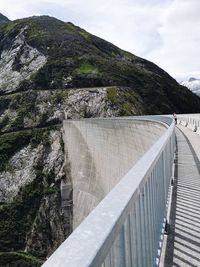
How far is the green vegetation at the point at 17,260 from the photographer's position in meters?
73.0

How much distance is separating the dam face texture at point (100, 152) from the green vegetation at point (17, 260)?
28.3ft

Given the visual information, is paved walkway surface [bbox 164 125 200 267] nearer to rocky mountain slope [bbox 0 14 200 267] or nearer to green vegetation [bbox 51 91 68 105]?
rocky mountain slope [bbox 0 14 200 267]

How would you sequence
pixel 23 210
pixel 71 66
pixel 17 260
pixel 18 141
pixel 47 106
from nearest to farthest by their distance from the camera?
pixel 17 260, pixel 23 210, pixel 18 141, pixel 47 106, pixel 71 66

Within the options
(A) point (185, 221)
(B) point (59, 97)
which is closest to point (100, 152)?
(B) point (59, 97)

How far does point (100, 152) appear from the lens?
63.4 m

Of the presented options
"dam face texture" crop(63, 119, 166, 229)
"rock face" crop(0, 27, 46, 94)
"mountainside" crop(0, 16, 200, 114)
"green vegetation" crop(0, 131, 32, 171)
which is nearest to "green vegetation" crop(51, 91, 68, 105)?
"mountainside" crop(0, 16, 200, 114)

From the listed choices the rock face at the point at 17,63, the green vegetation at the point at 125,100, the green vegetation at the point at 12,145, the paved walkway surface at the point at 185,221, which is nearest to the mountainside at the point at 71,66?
the rock face at the point at 17,63

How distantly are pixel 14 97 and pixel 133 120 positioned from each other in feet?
241

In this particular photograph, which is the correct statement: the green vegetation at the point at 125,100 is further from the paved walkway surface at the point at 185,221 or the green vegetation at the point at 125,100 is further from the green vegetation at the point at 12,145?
the paved walkway surface at the point at 185,221

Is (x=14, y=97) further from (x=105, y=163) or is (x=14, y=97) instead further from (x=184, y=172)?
(x=184, y=172)

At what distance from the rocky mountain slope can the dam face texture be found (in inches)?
237

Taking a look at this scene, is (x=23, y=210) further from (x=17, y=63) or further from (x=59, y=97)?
(x=17, y=63)

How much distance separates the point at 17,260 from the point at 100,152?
24.0 metres

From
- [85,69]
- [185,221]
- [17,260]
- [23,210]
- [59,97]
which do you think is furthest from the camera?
[85,69]
